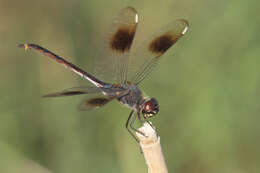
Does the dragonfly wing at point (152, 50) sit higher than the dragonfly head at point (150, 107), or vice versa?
the dragonfly wing at point (152, 50)

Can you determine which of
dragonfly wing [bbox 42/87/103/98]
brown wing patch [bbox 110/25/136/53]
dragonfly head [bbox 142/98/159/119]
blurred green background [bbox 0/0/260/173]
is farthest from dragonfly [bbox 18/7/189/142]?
blurred green background [bbox 0/0/260/173]

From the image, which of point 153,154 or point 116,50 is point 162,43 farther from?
point 153,154

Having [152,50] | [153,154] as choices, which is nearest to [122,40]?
[152,50]

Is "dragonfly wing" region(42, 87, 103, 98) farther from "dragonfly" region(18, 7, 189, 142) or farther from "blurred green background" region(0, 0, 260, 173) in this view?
"blurred green background" region(0, 0, 260, 173)

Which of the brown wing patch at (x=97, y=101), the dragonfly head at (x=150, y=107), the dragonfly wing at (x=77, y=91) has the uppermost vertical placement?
the dragonfly wing at (x=77, y=91)

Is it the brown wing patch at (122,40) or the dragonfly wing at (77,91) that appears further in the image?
the brown wing patch at (122,40)

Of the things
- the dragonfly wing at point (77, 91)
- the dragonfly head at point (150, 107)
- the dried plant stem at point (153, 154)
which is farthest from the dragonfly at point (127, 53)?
the dried plant stem at point (153, 154)

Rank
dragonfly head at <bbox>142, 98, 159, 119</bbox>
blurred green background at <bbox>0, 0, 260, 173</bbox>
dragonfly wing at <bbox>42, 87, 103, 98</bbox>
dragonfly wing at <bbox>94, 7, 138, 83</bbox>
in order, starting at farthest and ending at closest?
1. blurred green background at <bbox>0, 0, 260, 173</bbox>
2. dragonfly wing at <bbox>94, 7, 138, 83</bbox>
3. dragonfly head at <bbox>142, 98, 159, 119</bbox>
4. dragonfly wing at <bbox>42, 87, 103, 98</bbox>

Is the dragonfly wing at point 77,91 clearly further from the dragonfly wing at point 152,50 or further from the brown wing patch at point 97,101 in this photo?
the dragonfly wing at point 152,50
